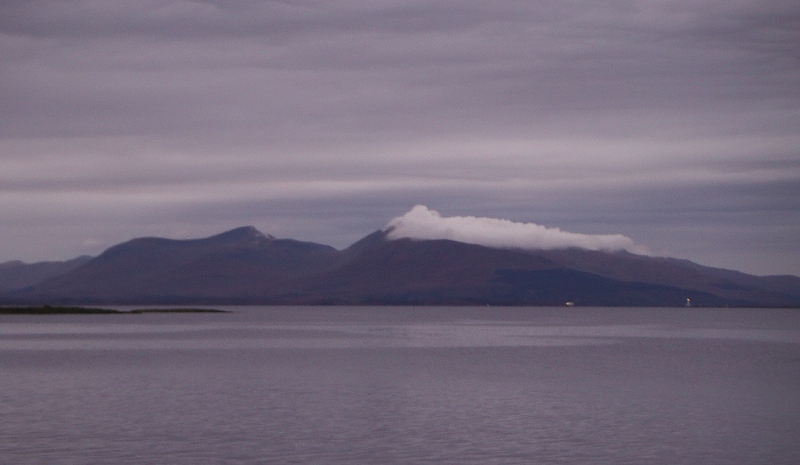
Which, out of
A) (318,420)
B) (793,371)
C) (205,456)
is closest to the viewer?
(205,456)

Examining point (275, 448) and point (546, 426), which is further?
point (546, 426)

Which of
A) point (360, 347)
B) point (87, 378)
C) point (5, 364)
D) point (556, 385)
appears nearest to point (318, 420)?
point (556, 385)

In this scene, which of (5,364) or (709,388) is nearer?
(709,388)

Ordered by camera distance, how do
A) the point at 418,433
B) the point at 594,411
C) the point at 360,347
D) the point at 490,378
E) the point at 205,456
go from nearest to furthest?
the point at 205,456 < the point at 418,433 < the point at 594,411 < the point at 490,378 < the point at 360,347

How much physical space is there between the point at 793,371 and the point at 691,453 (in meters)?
39.5

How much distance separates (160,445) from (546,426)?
1409 centimetres

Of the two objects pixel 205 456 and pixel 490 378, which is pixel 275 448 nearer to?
pixel 205 456

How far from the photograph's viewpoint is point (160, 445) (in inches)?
1342

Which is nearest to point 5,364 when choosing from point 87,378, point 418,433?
point 87,378

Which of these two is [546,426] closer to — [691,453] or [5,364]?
[691,453]

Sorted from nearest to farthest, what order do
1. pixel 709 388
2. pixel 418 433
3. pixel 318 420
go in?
1. pixel 418 433
2. pixel 318 420
3. pixel 709 388

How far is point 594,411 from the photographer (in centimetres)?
4403

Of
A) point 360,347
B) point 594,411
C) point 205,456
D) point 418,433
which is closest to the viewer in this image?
point 205,456

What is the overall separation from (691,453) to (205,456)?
15.2 m
